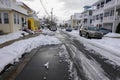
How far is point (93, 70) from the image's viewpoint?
5.71 metres

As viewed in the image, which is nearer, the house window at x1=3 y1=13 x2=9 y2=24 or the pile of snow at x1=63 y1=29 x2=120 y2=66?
the pile of snow at x1=63 y1=29 x2=120 y2=66

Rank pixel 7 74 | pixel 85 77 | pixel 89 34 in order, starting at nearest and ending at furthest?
1. pixel 85 77
2. pixel 7 74
3. pixel 89 34

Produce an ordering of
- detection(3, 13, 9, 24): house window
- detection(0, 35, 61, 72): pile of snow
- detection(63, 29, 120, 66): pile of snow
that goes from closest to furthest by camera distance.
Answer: detection(0, 35, 61, 72): pile of snow < detection(63, 29, 120, 66): pile of snow < detection(3, 13, 9, 24): house window

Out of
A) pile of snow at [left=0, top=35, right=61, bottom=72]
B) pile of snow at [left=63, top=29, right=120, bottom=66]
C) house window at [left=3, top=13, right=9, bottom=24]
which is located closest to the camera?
pile of snow at [left=0, top=35, right=61, bottom=72]

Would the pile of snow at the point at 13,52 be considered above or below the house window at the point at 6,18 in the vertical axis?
below

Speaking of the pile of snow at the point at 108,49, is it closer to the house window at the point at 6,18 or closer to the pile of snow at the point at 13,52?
the pile of snow at the point at 13,52

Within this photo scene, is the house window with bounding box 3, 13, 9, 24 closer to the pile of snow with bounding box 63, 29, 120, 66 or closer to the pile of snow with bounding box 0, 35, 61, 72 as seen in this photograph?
the pile of snow with bounding box 0, 35, 61, 72

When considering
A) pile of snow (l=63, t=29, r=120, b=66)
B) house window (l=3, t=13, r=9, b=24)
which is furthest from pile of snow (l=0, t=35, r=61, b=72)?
house window (l=3, t=13, r=9, b=24)

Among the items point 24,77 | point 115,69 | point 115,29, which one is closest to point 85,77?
point 115,69

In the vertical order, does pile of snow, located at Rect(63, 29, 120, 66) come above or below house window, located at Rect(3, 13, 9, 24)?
below

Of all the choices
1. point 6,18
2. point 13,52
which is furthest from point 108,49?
point 6,18

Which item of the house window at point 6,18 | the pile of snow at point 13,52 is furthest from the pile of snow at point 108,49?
the house window at point 6,18

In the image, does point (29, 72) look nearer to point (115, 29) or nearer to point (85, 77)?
point (85, 77)

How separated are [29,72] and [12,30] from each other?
55.6ft
